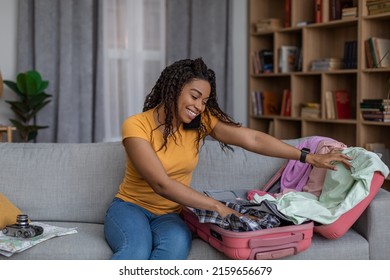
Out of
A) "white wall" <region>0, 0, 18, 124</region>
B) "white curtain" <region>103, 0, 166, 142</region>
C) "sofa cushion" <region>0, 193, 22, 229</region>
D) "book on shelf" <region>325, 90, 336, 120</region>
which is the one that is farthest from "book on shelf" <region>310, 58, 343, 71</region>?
"sofa cushion" <region>0, 193, 22, 229</region>

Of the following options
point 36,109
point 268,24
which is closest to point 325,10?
point 268,24

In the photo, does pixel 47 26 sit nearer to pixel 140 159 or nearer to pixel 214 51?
pixel 214 51

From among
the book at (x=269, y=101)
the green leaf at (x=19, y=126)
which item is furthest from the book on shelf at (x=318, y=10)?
the green leaf at (x=19, y=126)

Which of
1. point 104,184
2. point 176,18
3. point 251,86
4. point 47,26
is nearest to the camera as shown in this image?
point 104,184

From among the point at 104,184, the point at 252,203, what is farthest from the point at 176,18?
the point at 252,203

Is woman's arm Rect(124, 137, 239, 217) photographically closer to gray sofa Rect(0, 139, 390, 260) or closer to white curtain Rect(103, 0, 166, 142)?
gray sofa Rect(0, 139, 390, 260)

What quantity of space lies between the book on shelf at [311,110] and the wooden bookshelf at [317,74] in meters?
0.04

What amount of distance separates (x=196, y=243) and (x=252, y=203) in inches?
10.7

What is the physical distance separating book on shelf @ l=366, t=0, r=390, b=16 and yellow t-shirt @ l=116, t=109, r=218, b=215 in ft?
7.53

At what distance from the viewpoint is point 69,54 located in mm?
4688

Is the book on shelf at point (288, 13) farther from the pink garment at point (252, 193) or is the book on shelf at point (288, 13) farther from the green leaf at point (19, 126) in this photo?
the pink garment at point (252, 193)
